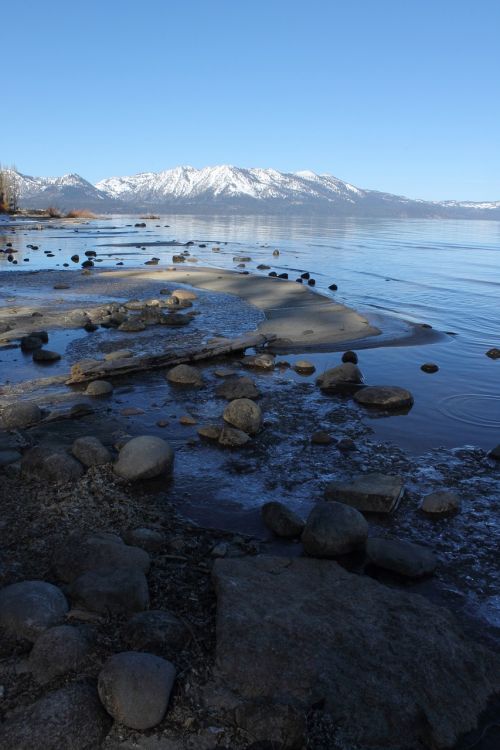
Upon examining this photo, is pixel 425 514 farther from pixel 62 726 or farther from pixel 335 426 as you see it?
pixel 62 726

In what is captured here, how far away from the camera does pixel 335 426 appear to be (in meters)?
→ 8.71

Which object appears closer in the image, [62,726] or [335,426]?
[62,726]

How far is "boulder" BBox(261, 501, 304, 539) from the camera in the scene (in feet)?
18.5

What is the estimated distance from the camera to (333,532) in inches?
208

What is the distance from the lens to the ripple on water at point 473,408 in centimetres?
934

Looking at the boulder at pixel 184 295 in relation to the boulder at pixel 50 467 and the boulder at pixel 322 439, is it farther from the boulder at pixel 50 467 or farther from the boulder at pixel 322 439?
the boulder at pixel 50 467

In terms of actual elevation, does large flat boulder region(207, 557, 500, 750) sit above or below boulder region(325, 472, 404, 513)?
above

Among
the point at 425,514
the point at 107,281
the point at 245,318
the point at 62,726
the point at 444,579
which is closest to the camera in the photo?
the point at 62,726

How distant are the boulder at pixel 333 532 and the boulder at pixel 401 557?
16 centimetres

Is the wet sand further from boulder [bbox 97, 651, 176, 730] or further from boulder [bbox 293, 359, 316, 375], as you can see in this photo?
boulder [bbox 97, 651, 176, 730]

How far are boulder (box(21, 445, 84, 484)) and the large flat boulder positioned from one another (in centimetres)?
264

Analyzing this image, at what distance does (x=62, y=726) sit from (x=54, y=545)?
7.18 feet

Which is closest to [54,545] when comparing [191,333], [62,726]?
[62,726]

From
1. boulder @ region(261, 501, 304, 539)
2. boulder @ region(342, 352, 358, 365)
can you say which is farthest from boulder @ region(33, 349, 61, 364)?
boulder @ region(261, 501, 304, 539)
